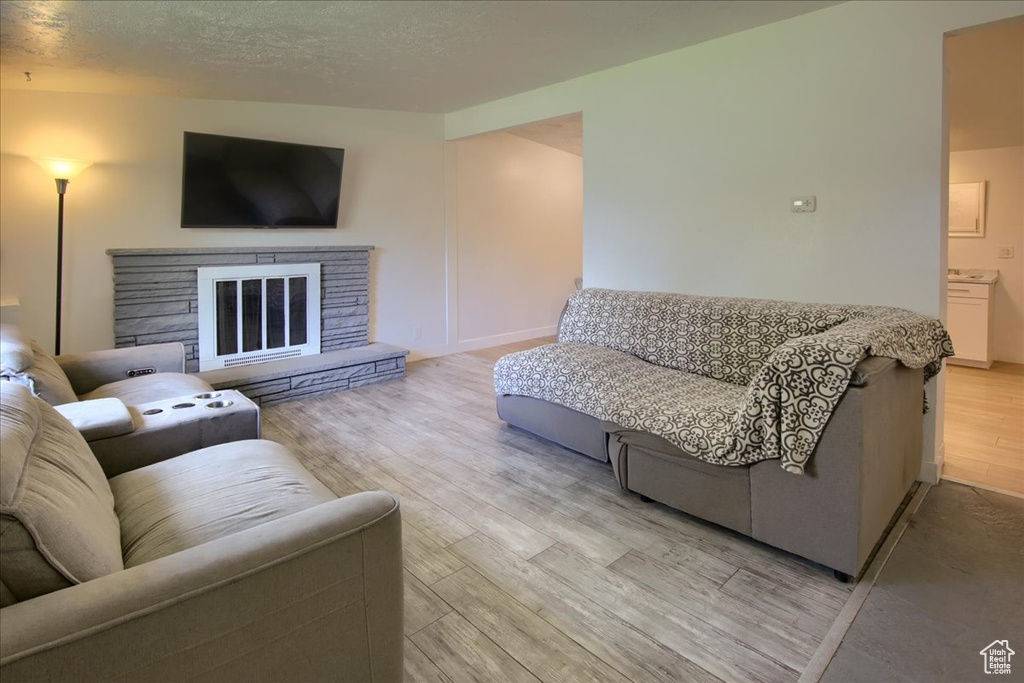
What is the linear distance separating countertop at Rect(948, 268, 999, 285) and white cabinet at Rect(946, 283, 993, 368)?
37 millimetres

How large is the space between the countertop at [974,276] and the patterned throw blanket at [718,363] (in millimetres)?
3167

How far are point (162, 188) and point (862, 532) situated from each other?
198 inches

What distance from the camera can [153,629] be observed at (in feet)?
3.28

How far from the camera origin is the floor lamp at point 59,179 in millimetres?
3625

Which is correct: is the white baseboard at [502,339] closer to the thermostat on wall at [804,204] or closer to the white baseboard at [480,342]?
the white baseboard at [480,342]

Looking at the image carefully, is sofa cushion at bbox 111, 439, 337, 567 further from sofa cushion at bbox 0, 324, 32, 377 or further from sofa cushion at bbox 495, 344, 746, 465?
sofa cushion at bbox 495, 344, 746, 465

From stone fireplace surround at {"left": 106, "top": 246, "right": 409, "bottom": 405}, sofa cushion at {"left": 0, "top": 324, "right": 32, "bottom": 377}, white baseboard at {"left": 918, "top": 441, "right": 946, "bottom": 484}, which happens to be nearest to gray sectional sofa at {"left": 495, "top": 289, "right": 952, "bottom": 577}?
white baseboard at {"left": 918, "top": 441, "right": 946, "bottom": 484}

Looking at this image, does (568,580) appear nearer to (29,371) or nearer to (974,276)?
(29,371)

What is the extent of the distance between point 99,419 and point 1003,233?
7.21m

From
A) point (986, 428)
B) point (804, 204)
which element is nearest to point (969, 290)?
point (986, 428)

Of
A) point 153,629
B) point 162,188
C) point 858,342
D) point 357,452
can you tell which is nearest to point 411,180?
point 162,188

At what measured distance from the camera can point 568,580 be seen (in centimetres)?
206

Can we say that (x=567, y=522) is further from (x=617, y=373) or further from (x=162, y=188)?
(x=162, y=188)
